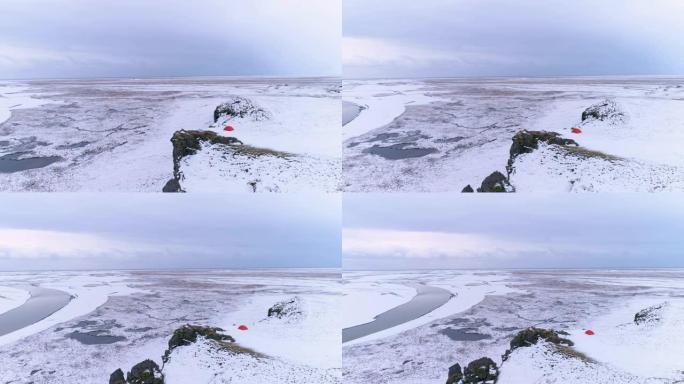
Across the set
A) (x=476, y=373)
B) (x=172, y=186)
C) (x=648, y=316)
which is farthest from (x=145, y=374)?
(x=648, y=316)

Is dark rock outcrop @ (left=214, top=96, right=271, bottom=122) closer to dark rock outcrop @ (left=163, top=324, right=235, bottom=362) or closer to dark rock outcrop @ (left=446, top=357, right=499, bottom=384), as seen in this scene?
dark rock outcrop @ (left=163, top=324, right=235, bottom=362)

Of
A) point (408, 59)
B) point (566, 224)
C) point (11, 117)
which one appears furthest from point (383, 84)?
point (11, 117)

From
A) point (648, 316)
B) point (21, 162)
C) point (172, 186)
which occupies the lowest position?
point (648, 316)

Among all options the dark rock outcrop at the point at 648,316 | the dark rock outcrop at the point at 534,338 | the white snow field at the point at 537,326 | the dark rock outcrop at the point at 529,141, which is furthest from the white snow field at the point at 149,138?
the dark rock outcrop at the point at 648,316

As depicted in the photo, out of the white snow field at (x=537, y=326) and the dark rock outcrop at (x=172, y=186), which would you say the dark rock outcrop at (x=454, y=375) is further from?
the dark rock outcrop at (x=172, y=186)

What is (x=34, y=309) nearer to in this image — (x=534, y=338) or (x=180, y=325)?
(x=180, y=325)

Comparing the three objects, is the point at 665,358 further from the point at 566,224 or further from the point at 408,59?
the point at 408,59

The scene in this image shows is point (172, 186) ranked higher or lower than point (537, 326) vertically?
higher
